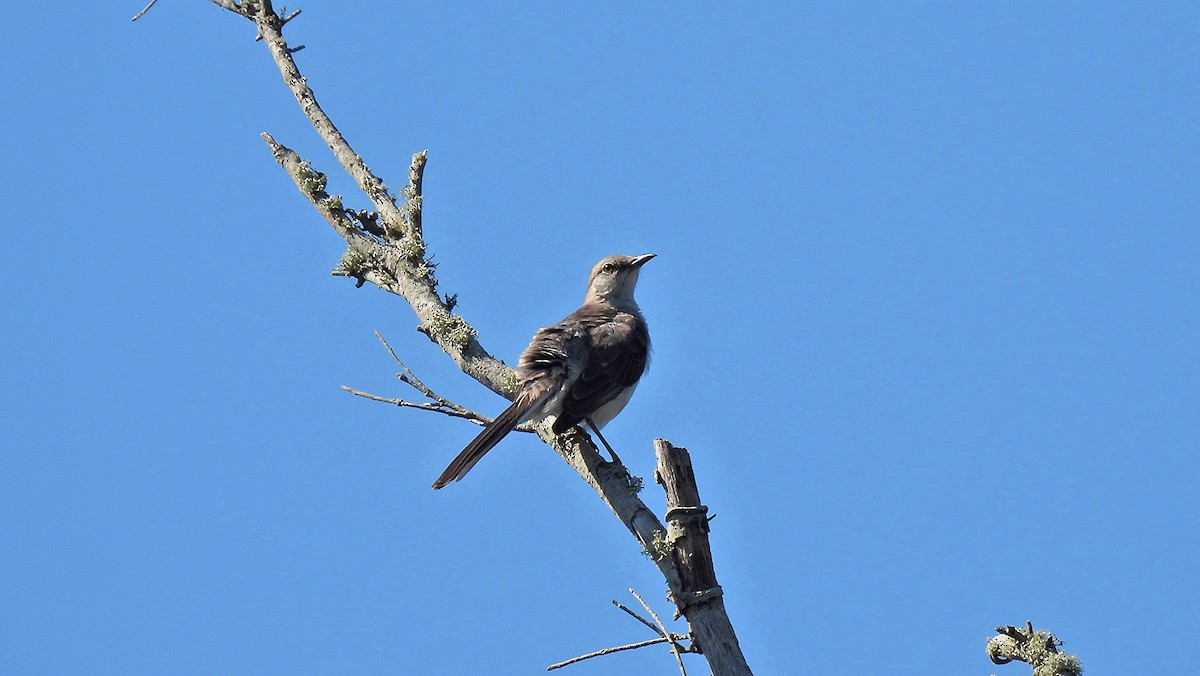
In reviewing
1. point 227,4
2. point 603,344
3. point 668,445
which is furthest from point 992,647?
point 227,4

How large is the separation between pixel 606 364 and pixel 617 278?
2.14 m

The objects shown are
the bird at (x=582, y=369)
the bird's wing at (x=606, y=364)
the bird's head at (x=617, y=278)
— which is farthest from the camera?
the bird's head at (x=617, y=278)

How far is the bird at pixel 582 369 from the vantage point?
290 inches

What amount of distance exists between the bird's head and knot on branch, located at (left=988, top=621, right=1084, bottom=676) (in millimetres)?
5776

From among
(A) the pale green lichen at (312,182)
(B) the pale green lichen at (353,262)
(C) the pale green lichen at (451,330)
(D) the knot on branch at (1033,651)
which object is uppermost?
(A) the pale green lichen at (312,182)

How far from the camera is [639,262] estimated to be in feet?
35.3

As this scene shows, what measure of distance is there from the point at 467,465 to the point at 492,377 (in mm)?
952

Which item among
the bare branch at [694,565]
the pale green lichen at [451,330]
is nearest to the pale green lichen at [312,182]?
the pale green lichen at [451,330]

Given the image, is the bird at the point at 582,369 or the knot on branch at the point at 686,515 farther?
the bird at the point at 582,369

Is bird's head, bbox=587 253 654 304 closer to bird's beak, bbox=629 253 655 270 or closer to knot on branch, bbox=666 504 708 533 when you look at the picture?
bird's beak, bbox=629 253 655 270

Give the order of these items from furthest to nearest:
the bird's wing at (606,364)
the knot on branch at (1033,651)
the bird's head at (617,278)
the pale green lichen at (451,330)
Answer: the bird's head at (617,278) < the bird's wing at (606,364) < the pale green lichen at (451,330) < the knot on branch at (1033,651)

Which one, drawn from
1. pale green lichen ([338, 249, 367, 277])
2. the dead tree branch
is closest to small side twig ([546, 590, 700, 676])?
the dead tree branch

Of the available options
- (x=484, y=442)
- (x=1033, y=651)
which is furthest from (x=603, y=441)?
(x=1033, y=651)

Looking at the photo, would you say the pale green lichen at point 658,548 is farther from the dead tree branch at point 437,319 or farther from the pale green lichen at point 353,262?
the pale green lichen at point 353,262
